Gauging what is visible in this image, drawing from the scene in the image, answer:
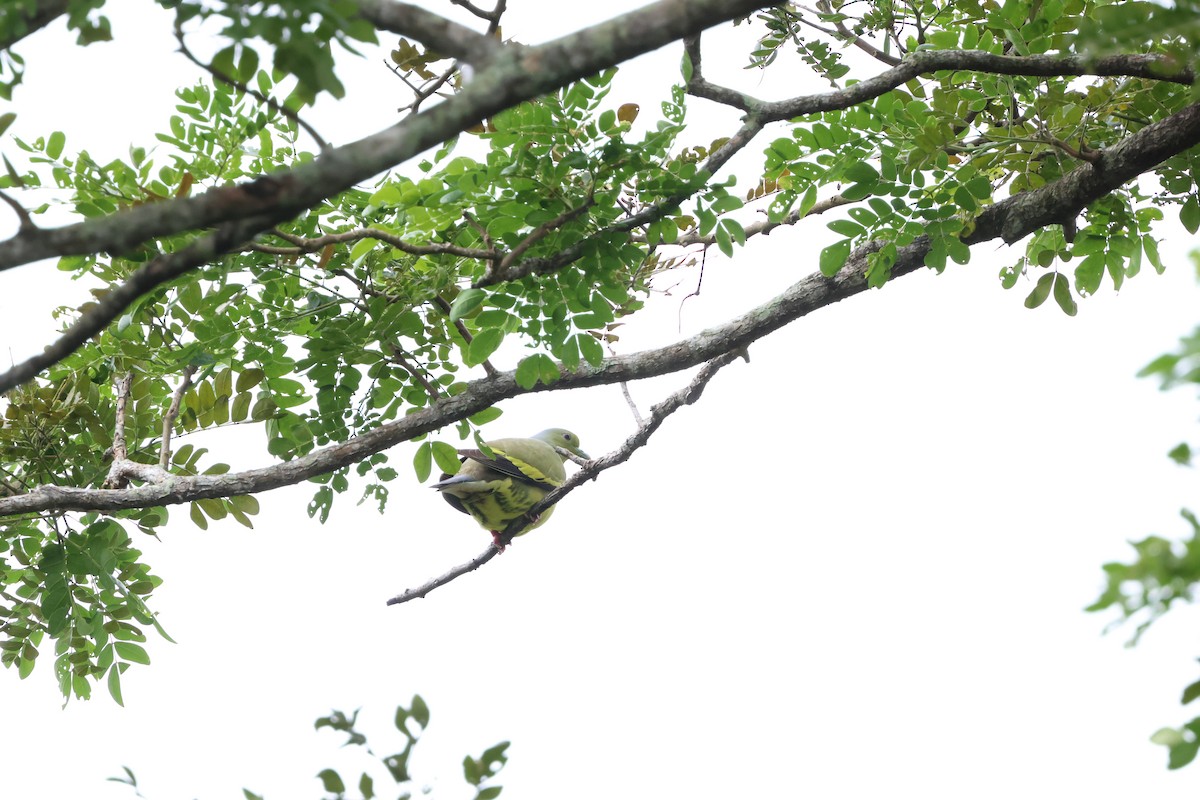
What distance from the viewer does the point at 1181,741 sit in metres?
1.68

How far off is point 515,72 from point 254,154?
225 centimetres

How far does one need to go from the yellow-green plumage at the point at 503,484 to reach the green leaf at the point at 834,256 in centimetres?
224

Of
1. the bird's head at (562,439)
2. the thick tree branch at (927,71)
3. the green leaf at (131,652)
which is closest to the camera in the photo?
the thick tree branch at (927,71)

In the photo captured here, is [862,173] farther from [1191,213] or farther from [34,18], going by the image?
[34,18]

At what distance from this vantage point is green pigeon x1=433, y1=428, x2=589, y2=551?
19.6 ft

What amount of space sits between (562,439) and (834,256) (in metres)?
3.60

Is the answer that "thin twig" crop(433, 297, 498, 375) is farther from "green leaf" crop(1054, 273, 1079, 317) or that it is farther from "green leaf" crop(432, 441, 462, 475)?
"green leaf" crop(1054, 273, 1079, 317)

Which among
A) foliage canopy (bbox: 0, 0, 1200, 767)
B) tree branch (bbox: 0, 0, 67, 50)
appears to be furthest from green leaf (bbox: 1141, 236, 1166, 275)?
tree branch (bbox: 0, 0, 67, 50)

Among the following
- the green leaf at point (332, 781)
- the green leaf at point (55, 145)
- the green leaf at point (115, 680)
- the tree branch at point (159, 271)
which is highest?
the green leaf at point (55, 145)

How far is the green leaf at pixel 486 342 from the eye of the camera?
4.04m

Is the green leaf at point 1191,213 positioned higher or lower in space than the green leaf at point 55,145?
lower

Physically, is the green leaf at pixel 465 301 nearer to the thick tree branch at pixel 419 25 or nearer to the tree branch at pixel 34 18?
the thick tree branch at pixel 419 25

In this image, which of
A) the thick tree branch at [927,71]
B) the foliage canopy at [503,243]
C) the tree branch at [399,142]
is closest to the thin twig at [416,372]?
the foliage canopy at [503,243]

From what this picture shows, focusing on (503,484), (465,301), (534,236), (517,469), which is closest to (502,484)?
(503,484)
